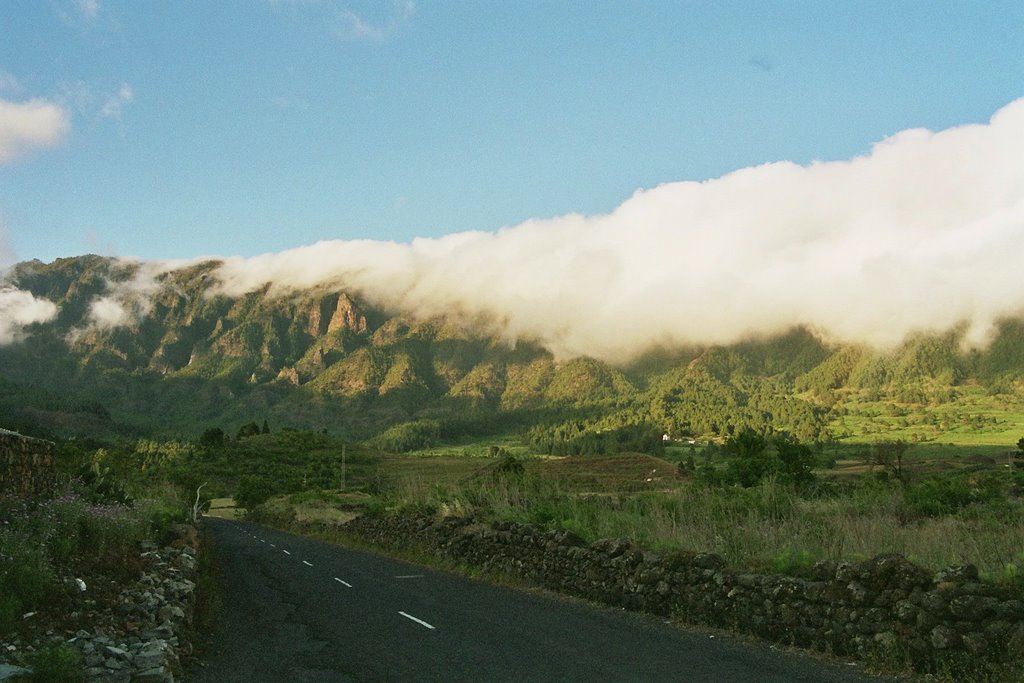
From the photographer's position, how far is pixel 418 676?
10.5m

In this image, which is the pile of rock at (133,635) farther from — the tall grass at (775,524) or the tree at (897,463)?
the tree at (897,463)

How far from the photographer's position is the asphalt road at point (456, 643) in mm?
10531

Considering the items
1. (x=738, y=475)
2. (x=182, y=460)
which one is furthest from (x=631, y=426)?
(x=738, y=475)

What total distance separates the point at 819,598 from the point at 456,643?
18.1ft

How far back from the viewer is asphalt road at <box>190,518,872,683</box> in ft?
34.6

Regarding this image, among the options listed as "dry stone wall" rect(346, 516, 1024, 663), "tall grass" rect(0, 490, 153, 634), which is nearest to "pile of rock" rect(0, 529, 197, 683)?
"tall grass" rect(0, 490, 153, 634)

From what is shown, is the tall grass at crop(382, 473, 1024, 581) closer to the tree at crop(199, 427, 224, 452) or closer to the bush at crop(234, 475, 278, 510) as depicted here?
the bush at crop(234, 475, 278, 510)

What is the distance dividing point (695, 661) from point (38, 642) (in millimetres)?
8179

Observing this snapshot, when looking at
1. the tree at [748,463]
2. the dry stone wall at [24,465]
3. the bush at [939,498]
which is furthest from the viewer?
the tree at [748,463]

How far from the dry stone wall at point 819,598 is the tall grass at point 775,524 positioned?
1.86ft

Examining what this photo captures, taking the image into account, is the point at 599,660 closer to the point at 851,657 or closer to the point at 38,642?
the point at 851,657

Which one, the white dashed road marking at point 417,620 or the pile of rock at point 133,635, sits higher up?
the pile of rock at point 133,635

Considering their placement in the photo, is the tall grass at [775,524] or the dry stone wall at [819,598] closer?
the dry stone wall at [819,598]

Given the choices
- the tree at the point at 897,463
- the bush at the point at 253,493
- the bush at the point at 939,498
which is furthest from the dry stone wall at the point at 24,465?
the bush at the point at 253,493
